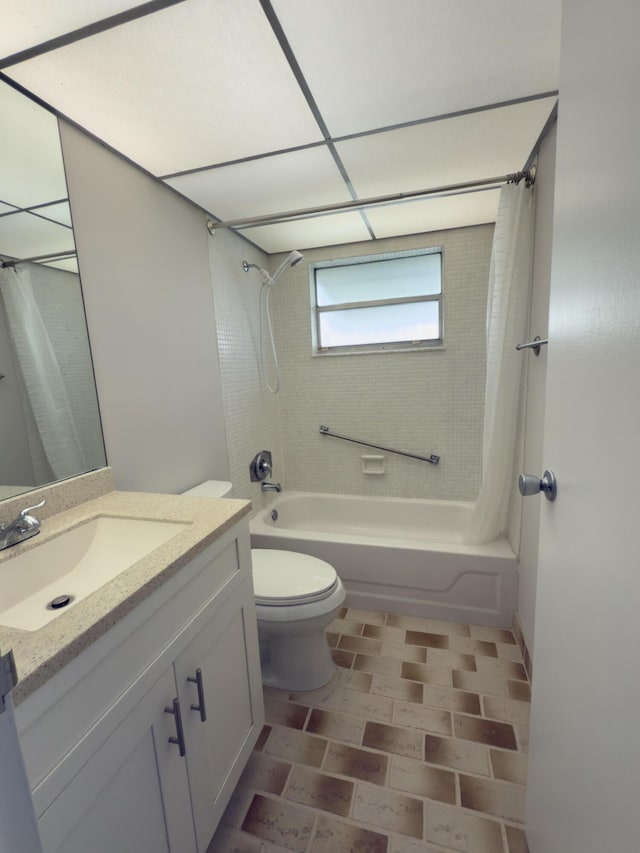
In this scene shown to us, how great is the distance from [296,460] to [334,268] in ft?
4.78

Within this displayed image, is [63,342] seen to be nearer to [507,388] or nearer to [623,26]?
[623,26]

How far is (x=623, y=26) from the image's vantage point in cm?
50

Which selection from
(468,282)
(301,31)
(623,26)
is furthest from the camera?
(468,282)

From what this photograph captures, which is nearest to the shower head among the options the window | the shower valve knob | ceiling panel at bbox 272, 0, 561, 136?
the window

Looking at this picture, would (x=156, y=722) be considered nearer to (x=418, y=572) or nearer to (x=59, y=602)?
(x=59, y=602)

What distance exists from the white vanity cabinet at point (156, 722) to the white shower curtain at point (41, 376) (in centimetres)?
63

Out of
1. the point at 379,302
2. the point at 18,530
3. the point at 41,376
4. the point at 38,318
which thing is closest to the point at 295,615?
the point at 18,530

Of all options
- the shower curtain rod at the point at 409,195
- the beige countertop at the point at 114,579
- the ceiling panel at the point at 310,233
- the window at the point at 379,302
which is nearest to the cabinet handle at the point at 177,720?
the beige countertop at the point at 114,579

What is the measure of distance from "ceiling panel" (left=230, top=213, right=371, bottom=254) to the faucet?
188 centimetres

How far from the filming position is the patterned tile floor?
3.48 ft

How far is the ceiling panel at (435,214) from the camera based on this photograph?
75.9 inches

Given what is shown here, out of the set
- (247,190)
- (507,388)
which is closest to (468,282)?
(507,388)

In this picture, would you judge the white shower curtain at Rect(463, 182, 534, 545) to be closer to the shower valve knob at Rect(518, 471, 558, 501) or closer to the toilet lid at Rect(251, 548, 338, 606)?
the toilet lid at Rect(251, 548, 338, 606)

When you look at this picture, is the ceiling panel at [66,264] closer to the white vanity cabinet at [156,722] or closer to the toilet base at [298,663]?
the white vanity cabinet at [156,722]
